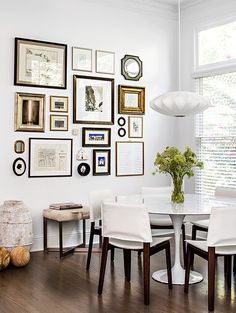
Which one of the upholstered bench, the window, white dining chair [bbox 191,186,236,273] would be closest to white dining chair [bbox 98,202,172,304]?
white dining chair [bbox 191,186,236,273]

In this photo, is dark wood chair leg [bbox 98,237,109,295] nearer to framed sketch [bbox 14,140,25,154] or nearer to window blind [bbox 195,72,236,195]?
framed sketch [bbox 14,140,25,154]

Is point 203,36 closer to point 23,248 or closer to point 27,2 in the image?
point 27,2

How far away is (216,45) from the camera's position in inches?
245

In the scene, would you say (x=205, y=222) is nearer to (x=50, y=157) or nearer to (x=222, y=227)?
(x=222, y=227)

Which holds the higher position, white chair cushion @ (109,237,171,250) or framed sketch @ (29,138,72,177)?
framed sketch @ (29,138,72,177)

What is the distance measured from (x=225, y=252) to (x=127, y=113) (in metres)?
3.17

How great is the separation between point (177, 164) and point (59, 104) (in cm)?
215

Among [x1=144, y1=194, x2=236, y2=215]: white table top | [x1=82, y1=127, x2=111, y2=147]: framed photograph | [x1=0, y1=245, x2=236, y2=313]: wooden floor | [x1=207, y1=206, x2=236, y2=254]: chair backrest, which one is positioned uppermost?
[x1=82, y1=127, x2=111, y2=147]: framed photograph

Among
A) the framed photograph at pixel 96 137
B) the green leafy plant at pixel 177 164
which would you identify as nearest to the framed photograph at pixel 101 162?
the framed photograph at pixel 96 137

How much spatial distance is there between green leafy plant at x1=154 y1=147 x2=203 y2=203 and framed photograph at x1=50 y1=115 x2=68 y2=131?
1.86 meters

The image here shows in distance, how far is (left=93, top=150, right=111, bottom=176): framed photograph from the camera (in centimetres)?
597

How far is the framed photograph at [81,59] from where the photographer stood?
579 cm

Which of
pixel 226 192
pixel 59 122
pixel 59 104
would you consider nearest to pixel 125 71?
pixel 59 104

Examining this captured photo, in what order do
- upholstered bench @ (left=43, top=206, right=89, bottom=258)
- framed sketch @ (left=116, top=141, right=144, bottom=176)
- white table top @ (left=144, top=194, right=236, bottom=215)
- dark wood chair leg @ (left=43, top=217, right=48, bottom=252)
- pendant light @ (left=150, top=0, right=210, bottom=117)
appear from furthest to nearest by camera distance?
framed sketch @ (left=116, top=141, right=144, bottom=176) → dark wood chair leg @ (left=43, top=217, right=48, bottom=252) → upholstered bench @ (left=43, top=206, right=89, bottom=258) → pendant light @ (left=150, top=0, right=210, bottom=117) → white table top @ (left=144, top=194, right=236, bottom=215)
